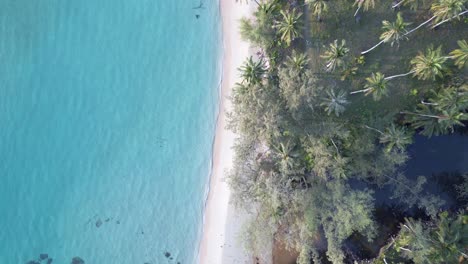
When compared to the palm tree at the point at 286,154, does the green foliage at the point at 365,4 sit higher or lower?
higher

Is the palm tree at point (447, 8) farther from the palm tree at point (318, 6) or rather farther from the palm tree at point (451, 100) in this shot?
the palm tree at point (318, 6)

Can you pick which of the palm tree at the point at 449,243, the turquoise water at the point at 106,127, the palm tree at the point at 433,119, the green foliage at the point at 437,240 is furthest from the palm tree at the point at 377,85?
the turquoise water at the point at 106,127

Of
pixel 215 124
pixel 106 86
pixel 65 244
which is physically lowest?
pixel 65 244

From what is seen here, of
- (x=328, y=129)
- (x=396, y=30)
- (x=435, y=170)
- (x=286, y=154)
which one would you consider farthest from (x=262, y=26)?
(x=435, y=170)

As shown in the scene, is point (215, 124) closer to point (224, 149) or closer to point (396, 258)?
point (224, 149)

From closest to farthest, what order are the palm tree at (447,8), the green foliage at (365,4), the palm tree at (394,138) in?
the palm tree at (447,8)
the palm tree at (394,138)
the green foliage at (365,4)

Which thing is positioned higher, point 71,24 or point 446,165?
point 71,24

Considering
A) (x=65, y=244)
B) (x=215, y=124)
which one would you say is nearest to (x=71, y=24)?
(x=215, y=124)
